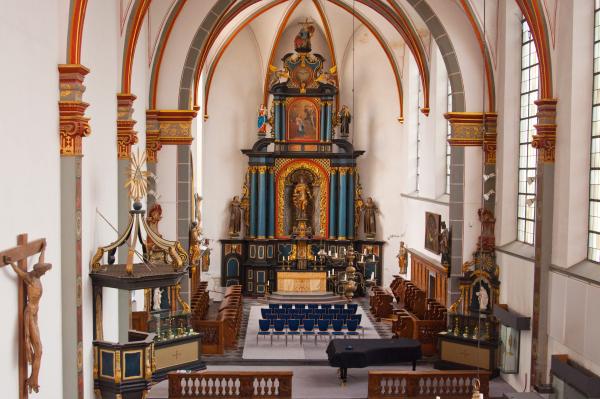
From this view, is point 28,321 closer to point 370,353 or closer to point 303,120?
point 370,353

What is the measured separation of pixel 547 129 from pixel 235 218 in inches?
783

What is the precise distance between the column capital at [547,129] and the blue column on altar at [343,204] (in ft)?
60.1

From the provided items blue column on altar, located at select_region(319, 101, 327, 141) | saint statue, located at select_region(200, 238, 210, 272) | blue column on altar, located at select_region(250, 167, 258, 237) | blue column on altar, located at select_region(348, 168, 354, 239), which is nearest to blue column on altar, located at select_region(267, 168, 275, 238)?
blue column on altar, located at select_region(250, 167, 258, 237)

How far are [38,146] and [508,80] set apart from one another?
13.1 meters

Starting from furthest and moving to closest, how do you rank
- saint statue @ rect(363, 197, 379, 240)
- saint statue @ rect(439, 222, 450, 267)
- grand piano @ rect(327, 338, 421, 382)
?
saint statue @ rect(363, 197, 379, 240), saint statue @ rect(439, 222, 450, 267), grand piano @ rect(327, 338, 421, 382)

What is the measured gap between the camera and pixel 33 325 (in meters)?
10.2

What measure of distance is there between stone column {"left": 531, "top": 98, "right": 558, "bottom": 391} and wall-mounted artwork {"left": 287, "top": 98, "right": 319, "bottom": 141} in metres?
18.7

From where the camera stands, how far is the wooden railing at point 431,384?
17734 millimetres

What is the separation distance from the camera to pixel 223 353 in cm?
2336

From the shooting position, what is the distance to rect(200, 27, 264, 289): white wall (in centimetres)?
3481

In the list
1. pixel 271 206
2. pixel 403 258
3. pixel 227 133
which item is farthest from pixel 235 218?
pixel 403 258

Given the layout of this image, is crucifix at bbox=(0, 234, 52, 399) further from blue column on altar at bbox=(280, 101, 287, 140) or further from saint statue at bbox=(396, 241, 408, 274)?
blue column on altar at bbox=(280, 101, 287, 140)

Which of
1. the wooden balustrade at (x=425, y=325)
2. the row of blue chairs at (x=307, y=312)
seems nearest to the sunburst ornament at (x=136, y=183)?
the wooden balustrade at (x=425, y=325)

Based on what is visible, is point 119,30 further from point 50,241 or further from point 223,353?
point 223,353
